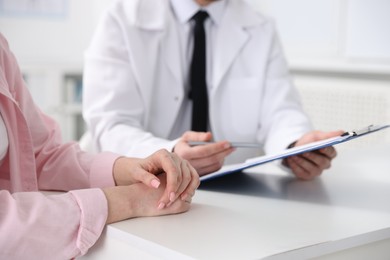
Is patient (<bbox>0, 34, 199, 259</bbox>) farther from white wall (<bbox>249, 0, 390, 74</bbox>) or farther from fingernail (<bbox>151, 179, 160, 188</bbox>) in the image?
white wall (<bbox>249, 0, 390, 74</bbox>)

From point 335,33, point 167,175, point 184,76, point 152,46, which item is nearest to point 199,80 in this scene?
point 184,76

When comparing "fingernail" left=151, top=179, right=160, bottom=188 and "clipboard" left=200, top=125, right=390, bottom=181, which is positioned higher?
"clipboard" left=200, top=125, right=390, bottom=181

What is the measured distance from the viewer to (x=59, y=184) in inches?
44.0

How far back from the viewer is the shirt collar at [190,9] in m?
1.83

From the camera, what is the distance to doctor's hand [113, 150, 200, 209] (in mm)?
924

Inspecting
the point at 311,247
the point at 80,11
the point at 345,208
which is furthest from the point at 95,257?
the point at 80,11

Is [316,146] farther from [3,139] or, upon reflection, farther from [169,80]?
[169,80]

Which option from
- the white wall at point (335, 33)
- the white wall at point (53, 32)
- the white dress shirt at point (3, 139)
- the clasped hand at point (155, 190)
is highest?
the white dress shirt at point (3, 139)

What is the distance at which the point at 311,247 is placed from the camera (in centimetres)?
78

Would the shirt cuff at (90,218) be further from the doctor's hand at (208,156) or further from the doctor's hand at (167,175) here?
the doctor's hand at (208,156)

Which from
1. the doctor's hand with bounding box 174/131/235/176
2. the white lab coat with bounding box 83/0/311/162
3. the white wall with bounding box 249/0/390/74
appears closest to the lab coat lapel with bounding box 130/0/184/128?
the white lab coat with bounding box 83/0/311/162

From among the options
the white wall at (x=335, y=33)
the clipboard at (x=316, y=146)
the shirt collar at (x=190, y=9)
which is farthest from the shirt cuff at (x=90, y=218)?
the white wall at (x=335, y=33)

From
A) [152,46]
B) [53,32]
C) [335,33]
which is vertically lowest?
[53,32]

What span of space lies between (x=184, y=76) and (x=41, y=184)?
79 centimetres
